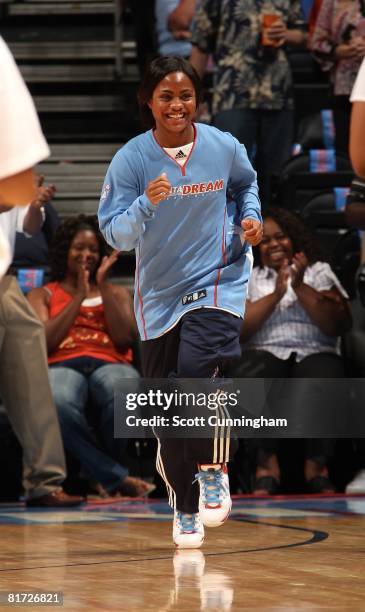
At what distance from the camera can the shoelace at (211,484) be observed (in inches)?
174

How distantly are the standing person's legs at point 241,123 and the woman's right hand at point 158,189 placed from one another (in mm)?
3735

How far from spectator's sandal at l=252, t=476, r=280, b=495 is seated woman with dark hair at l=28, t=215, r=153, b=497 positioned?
56 cm

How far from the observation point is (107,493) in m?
6.66

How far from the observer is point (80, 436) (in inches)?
258

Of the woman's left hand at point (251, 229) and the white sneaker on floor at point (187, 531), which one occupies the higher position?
the woman's left hand at point (251, 229)

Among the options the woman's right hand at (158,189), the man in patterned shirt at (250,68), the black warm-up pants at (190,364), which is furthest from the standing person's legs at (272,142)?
the woman's right hand at (158,189)

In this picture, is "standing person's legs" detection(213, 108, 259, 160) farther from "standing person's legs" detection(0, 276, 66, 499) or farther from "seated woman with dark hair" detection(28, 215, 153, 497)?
"standing person's legs" detection(0, 276, 66, 499)

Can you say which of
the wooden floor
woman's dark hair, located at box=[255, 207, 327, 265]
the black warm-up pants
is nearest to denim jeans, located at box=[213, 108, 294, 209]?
woman's dark hair, located at box=[255, 207, 327, 265]

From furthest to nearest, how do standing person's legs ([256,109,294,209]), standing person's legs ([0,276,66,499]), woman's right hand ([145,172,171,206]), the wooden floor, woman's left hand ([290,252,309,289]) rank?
standing person's legs ([256,109,294,209]) → woman's left hand ([290,252,309,289]) → standing person's legs ([0,276,66,499]) → woman's right hand ([145,172,171,206]) → the wooden floor

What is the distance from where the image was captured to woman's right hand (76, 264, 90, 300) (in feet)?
22.5

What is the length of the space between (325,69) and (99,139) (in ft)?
8.32

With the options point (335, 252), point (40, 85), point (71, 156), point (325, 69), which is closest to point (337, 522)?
point (335, 252)

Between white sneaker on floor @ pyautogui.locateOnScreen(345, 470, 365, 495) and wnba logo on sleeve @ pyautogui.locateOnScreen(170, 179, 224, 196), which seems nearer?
wnba logo on sleeve @ pyautogui.locateOnScreen(170, 179, 224, 196)

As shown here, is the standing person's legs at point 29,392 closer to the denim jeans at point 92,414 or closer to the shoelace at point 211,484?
the denim jeans at point 92,414
